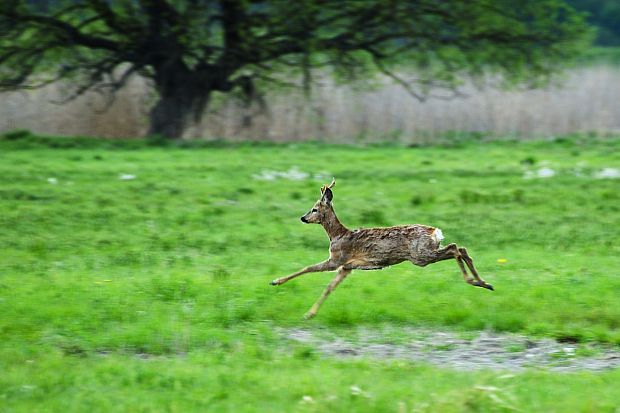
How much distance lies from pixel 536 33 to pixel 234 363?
2077 cm

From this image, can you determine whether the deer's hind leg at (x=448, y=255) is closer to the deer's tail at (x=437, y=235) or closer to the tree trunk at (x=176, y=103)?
the deer's tail at (x=437, y=235)

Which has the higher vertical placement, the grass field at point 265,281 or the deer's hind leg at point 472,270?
the deer's hind leg at point 472,270

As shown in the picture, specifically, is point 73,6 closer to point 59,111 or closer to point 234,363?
point 59,111

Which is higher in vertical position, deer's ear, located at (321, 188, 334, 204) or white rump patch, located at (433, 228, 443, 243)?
deer's ear, located at (321, 188, 334, 204)

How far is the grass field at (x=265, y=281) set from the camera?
7.44m

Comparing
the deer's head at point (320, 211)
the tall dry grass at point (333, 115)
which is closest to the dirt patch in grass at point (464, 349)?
the deer's head at point (320, 211)

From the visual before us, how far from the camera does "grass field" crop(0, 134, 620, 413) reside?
744cm

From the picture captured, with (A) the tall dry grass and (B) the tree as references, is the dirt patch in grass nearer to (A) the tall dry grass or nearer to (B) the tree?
(B) the tree

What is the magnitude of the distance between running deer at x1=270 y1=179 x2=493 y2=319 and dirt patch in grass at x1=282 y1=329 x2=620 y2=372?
552mm

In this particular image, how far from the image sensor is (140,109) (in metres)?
27.9

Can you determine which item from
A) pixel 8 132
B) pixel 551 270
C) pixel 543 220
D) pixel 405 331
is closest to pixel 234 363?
pixel 405 331

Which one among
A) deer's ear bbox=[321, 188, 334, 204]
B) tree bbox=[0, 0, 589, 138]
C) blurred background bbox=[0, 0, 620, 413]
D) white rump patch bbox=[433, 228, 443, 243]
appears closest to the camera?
blurred background bbox=[0, 0, 620, 413]

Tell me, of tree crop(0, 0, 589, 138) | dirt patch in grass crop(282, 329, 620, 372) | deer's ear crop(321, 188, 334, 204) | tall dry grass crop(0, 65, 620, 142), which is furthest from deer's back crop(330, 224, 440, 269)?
tall dry grass crop(0, 65, 620, 142)

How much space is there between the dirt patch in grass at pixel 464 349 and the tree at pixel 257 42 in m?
17.2
